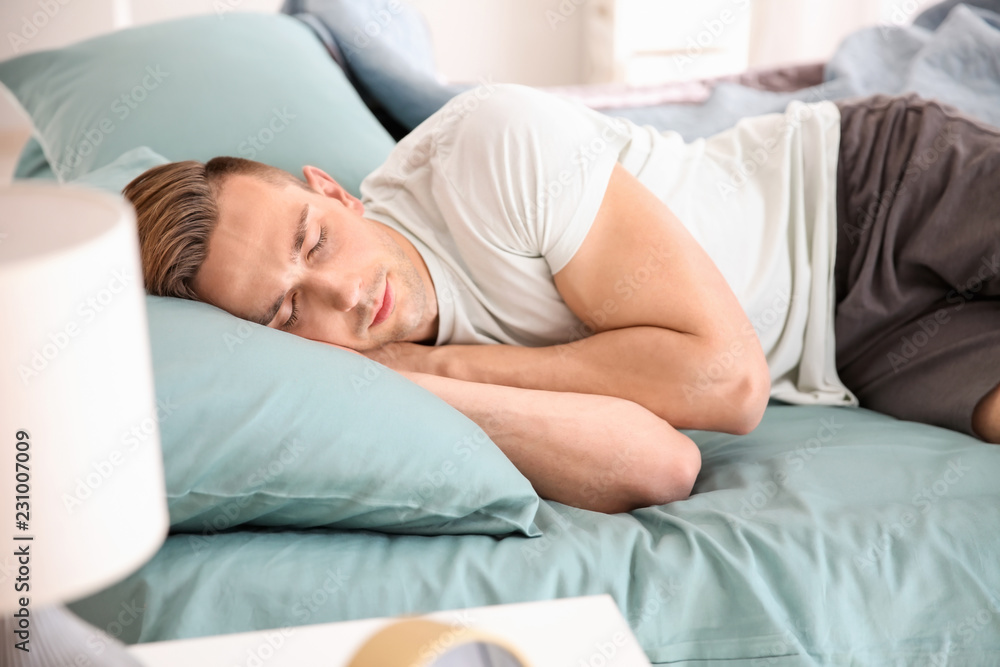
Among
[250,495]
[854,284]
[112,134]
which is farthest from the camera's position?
[112,134]

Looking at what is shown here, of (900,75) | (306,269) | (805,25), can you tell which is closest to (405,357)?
(306,269)

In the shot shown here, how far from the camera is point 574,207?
46.0 inches

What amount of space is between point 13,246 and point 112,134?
128cm

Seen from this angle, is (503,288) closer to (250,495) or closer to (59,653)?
(250,495)

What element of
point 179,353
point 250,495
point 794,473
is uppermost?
point 179,353

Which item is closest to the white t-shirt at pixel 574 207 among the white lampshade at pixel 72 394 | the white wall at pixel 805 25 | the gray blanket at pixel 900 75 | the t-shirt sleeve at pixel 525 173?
the t-shirt sleeve at pixel 525 173

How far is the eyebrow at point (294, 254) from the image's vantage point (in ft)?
3.65

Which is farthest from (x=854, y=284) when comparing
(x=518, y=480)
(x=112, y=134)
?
(x=112, y=134)

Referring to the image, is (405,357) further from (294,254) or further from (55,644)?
(55,644)

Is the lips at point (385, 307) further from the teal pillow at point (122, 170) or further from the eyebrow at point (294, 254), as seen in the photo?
the teal pillow at point (122, 170)

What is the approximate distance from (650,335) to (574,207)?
0.21 metres

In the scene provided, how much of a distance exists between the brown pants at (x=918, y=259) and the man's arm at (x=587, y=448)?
1.42 feet

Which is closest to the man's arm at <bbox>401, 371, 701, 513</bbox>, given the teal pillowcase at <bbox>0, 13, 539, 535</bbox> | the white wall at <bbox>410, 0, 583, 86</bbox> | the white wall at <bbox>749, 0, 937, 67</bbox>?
the teal pillowcase at <bbox>0, 13, 539, 535</bbox>

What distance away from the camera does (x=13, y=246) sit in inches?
15.7
